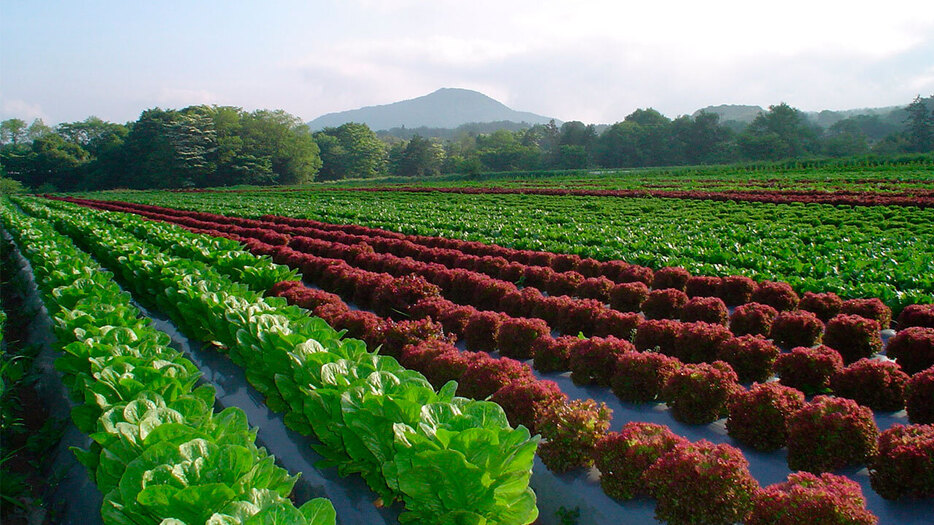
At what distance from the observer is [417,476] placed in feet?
9.50

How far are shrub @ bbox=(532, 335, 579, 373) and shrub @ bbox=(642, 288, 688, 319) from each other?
2410 millimetres

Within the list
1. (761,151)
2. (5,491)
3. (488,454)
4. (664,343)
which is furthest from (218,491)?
(761,151)

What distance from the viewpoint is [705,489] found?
126 inches

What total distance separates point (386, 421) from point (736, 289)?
23.4 feet

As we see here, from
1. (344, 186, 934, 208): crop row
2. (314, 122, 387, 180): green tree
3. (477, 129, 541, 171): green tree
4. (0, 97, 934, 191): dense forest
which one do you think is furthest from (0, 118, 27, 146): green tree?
(344, 186, 934, 208): crop row

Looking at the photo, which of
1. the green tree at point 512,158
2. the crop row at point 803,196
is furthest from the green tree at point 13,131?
the crop row at point 803,196

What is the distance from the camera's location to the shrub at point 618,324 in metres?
6.70

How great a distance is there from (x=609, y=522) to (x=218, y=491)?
7.95 feet

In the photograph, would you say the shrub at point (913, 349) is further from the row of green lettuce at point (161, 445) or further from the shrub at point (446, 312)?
the row of green lettuce at point (161, 445)

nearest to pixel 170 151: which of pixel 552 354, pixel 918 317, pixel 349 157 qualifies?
pixel 349 157

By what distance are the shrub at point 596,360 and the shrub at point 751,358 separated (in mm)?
1089

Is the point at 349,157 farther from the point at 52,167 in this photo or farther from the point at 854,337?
the point at 854,337

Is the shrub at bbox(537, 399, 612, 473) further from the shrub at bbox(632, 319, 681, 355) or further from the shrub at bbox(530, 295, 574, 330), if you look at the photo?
the shrub at bbox(530, 295, 574, 330)

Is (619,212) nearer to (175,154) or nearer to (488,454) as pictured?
(488,454)
